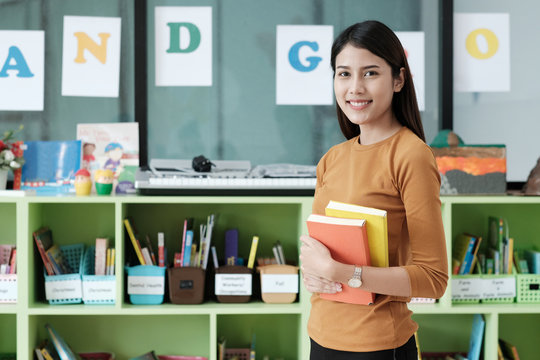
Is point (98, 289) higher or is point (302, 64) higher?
point (302, 64)

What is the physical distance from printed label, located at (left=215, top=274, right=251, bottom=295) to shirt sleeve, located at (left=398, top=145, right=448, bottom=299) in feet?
3.59

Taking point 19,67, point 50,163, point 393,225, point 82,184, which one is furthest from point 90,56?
A: point 393,225

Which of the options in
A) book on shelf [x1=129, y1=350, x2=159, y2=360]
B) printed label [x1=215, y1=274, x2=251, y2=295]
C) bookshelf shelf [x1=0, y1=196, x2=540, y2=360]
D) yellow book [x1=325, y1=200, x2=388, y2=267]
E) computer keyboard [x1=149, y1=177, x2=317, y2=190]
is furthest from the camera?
bookshelf shelf [x1=0, y1=196, x2=540, y2=360]

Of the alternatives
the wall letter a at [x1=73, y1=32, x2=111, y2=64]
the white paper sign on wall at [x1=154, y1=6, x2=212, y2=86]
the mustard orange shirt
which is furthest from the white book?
the mustard orange shirt

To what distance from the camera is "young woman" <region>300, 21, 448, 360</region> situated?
3.20ft

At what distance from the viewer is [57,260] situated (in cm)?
204

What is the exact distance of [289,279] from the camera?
1.99 meters

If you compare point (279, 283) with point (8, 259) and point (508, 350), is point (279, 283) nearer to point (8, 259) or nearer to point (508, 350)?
point (508, 350)

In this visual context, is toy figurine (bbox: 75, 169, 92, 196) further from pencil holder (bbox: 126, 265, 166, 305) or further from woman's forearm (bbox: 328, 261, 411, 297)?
woman's forearm (bbox: 328, 261, 411, 297)

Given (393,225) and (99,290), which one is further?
(99,290)

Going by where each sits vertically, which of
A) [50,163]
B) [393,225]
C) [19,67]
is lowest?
[393,225]

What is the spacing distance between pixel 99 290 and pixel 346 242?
1290 millimetres

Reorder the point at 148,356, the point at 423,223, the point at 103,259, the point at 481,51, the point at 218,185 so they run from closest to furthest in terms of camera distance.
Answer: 1. the point at 423,223
2. the point at 218,185
3. the point at 103,259
4. the point at 148,356
5. the point at 481,51

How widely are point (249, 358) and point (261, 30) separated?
1.38m
